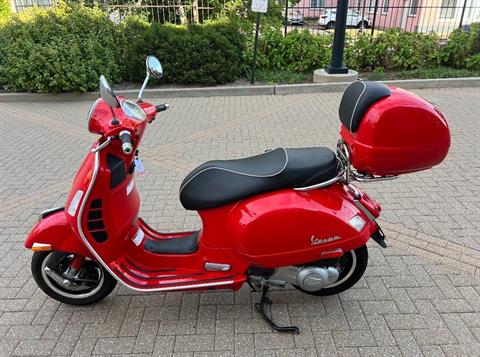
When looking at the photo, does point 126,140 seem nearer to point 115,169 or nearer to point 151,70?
point 115,169

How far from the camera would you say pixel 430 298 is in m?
2.77

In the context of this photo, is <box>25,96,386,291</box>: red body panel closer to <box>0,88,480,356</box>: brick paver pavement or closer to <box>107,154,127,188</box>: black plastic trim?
<box>107,154,127,188</box>: black plastic trim

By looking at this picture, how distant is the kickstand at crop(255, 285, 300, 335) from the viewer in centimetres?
249

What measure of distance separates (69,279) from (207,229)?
3.20 feet

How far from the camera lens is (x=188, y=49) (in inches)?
312

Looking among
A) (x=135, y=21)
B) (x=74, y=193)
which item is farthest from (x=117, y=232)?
(x=135, y=21)

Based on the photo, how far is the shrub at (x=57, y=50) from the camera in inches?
293

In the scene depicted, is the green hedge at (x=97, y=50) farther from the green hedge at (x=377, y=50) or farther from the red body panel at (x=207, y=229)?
the red body panel at (x=207, y=229)

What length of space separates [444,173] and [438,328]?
101 inches

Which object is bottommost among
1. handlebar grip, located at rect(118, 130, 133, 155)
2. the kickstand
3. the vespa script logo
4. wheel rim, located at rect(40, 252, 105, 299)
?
the kickstand

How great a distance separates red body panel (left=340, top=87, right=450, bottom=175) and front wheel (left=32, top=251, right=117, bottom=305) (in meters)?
1.81

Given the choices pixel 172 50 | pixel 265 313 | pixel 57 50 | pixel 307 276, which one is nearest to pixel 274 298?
pixel 265 313

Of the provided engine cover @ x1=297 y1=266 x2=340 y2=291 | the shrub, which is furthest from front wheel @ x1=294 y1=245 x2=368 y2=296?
the shrub

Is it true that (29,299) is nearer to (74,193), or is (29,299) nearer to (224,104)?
(74,193)
